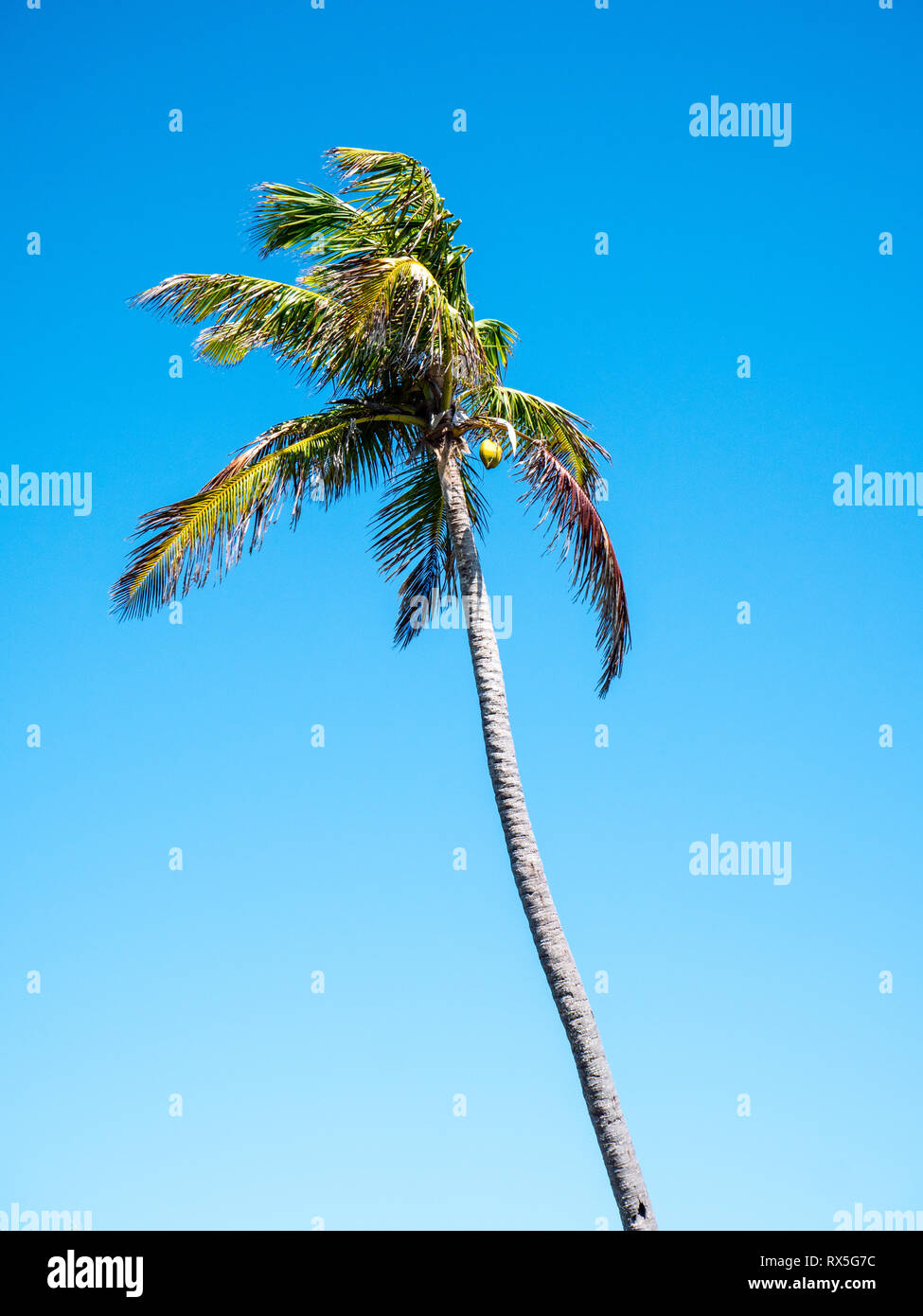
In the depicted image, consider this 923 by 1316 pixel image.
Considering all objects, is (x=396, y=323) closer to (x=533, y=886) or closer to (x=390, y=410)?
(x=390, y=410)

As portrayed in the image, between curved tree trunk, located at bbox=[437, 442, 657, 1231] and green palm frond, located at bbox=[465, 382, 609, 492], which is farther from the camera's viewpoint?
green palm frond, located at bbox=[465, 382, 609, 492]

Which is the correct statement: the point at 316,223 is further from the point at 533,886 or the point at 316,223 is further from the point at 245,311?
the point at 533,886

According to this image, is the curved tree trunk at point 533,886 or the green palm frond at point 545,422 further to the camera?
the green palm frond at point 545,422

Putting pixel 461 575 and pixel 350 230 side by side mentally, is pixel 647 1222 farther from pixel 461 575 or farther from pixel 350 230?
pixel 350 230

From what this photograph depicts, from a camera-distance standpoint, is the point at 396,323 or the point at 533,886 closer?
the point at 533,886

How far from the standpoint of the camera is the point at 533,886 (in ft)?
36.8

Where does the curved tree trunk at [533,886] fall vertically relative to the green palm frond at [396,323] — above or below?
below

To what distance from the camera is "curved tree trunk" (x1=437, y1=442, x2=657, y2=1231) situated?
10320 mm

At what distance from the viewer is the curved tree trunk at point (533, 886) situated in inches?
406

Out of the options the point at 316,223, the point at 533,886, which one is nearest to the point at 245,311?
the point at 316,223

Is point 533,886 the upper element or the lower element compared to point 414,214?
lower
